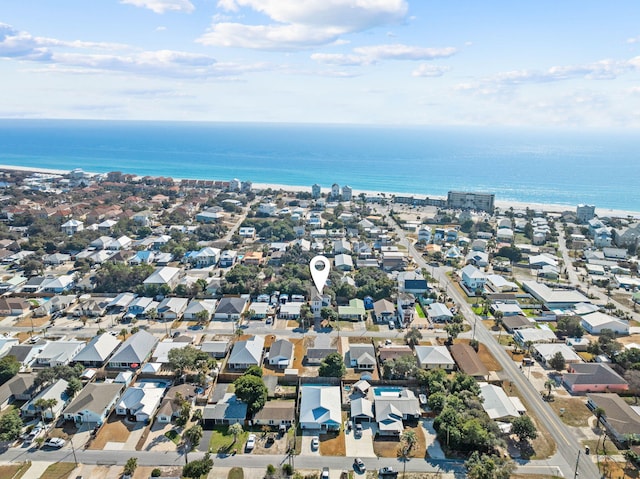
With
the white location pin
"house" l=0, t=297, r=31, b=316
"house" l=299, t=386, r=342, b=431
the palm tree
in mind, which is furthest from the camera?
the white location pin

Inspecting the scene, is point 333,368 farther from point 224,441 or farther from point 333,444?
point 224,441

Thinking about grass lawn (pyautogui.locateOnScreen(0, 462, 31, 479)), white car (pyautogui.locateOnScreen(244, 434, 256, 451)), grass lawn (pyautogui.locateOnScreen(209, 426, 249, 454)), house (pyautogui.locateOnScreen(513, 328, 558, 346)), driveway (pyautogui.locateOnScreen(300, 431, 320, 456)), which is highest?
house (pyautogui.locateOnScreen(513, 328, 558, 346))

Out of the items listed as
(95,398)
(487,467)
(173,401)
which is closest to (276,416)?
(173,401)

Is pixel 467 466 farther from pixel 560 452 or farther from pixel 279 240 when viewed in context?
pixel 279 240

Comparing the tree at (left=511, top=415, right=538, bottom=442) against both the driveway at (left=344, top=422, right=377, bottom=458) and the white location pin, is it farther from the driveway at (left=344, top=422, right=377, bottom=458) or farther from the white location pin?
the white location pin

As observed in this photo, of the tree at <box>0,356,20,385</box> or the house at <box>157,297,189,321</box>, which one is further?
the house at <box>157,297,189,321</box>

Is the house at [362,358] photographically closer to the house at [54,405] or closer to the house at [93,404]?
Result: the house at [93,404]

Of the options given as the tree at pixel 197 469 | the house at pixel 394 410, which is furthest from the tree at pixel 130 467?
the house at pixel 394 410

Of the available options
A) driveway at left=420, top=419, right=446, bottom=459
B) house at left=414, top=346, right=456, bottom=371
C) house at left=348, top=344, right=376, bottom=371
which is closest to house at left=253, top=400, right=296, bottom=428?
house at left=348, top=344, right=376, bottom=371
